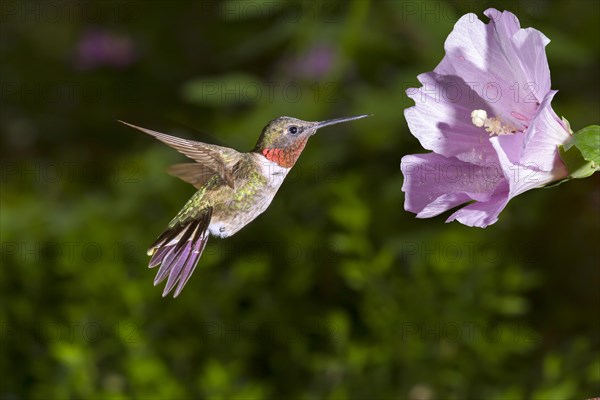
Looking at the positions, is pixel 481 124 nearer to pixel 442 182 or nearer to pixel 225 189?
pixel 442 182

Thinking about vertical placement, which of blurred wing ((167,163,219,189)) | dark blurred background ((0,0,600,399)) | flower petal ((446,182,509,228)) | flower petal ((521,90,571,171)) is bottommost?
dark blurred background ((0,0,600,399))

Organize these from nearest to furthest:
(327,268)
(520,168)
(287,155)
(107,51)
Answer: (287,155) → (520,168) → (327,268) → (107,51)

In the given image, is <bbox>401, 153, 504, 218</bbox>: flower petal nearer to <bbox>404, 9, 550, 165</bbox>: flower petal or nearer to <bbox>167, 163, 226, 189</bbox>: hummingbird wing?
<bbox>404, 9, 550, 165</bbox>: flower petal

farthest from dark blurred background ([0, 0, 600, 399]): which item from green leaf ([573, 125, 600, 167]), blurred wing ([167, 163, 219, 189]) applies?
green leaf ([573, 125, 600, 167])

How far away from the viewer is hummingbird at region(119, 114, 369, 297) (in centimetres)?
48

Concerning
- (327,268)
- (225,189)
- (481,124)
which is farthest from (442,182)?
(327,268)

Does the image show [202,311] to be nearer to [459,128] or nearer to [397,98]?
[397,98]

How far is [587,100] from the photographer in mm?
1676

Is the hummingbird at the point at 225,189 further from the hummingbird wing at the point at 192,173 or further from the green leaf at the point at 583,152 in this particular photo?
the green leaf at the point at 583,152

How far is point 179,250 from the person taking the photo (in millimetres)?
495

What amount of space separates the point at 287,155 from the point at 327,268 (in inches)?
44.9

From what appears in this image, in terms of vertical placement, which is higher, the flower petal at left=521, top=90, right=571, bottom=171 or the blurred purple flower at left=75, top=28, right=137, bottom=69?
the flower petal at left=521, top=90, right=571, bottom=171

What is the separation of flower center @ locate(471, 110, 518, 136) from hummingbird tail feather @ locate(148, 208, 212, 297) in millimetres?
220

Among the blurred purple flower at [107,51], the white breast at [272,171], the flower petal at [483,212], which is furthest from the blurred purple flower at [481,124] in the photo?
the blurred purple flower at [107,51]
